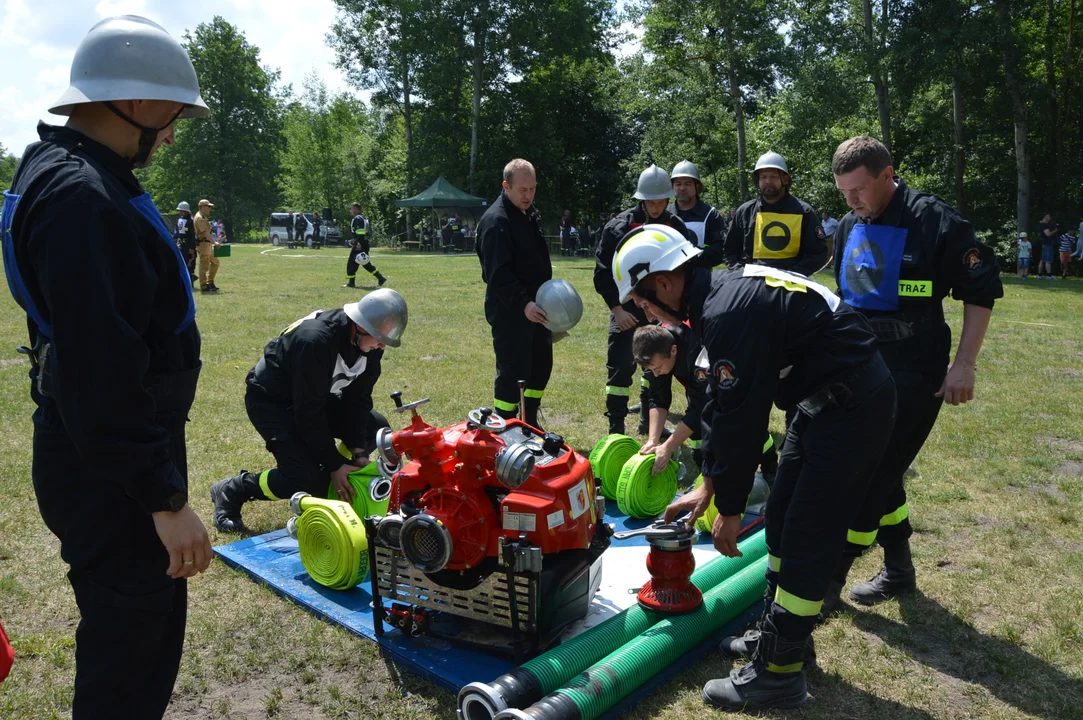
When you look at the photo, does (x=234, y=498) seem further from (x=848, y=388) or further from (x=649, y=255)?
(x=848, y=388)

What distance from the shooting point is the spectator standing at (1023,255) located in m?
26.6

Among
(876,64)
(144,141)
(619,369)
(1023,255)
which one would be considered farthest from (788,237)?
(876,64)

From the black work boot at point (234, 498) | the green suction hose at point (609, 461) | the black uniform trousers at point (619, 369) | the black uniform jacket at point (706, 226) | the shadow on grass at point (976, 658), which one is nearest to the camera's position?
the shadow on grass at point (976, 658)

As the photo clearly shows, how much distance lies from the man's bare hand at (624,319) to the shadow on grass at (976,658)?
3.48 m

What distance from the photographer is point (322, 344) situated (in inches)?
200

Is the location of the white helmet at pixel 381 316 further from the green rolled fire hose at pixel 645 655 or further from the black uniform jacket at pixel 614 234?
the black uniform jacket at pixel 614 234

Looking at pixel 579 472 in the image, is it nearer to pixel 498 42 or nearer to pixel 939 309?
pixel 939 309

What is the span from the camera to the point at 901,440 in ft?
14.0

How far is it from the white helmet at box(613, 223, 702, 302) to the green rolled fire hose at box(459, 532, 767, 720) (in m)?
1.53

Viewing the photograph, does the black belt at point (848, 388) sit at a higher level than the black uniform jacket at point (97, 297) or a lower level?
lower

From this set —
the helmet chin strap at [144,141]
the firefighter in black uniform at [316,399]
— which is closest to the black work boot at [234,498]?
the firefighter in black uniform at [316,399]

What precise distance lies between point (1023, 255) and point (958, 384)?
26.4 m

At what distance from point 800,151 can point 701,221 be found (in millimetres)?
31737

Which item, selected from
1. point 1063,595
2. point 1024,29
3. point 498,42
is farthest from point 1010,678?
point 498,42
